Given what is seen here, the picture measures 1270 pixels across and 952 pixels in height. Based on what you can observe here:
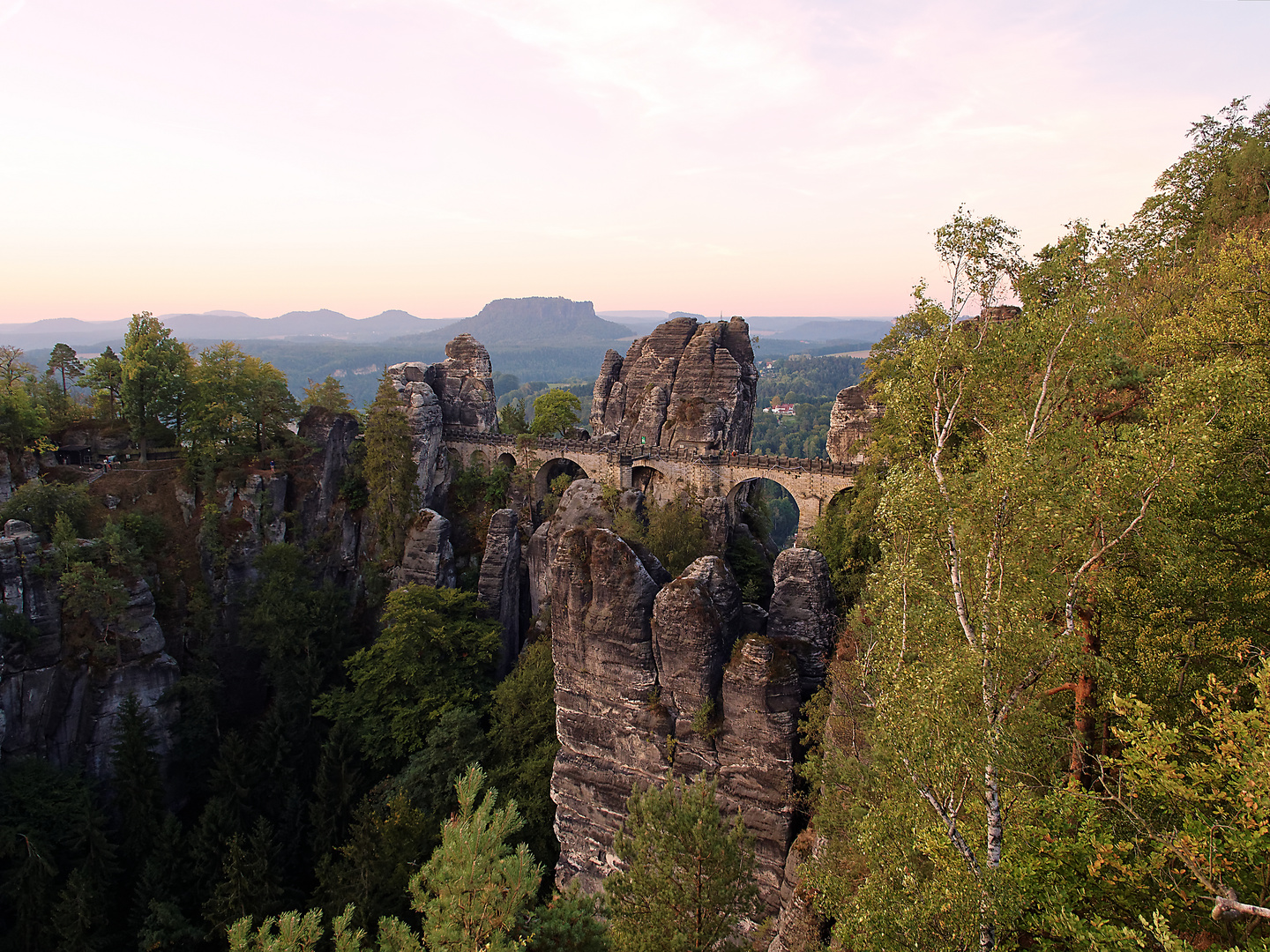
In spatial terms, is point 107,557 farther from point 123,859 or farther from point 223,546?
point 123,859

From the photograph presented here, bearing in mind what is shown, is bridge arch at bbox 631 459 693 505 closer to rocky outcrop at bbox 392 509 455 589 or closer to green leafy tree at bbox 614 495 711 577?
green leafy tree at bbox 614 495 711 577

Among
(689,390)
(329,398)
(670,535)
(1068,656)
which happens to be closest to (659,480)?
(689,390)

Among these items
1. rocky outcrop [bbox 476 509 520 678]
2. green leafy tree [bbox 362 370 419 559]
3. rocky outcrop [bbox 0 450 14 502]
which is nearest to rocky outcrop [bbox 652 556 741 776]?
rocky outcrop [bbox 476 509 520 678]

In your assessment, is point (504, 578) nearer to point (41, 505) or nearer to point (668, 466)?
point (668, 466)

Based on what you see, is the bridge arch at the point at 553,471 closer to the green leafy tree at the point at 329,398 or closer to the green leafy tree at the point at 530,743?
the green leafy tree at the point at 329,398

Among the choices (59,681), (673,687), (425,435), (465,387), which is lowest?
(59,681)

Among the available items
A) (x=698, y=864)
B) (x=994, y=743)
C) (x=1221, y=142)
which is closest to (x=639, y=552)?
(x=698, y=864)
